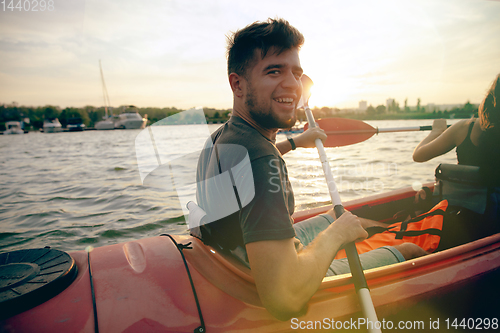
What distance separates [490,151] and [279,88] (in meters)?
2.10

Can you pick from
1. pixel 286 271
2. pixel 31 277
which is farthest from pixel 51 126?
pixel 286 271

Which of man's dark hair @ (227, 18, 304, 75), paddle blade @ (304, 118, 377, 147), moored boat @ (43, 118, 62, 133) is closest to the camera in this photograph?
man's dark hair @ (227, 18, 304, 75)

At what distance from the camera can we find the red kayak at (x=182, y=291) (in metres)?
1.12

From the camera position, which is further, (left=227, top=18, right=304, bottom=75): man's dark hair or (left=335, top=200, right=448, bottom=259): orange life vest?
(left=335, top=200, right=448, bottom=259): orange life vest

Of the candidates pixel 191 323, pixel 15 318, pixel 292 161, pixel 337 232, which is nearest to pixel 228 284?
pixel 191 323

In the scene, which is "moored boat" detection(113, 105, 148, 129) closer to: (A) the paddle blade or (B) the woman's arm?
(A) the paddle blade

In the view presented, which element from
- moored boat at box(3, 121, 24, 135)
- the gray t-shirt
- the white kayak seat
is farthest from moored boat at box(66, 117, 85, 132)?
the gray t-shirt

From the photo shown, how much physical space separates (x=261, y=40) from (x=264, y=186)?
80cm

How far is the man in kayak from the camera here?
1.09m

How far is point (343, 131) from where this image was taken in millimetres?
3559

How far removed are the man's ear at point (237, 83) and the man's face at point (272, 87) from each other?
44 millimetres

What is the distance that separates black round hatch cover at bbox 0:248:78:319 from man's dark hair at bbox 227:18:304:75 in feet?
4.40

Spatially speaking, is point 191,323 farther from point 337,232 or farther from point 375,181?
point 375,181

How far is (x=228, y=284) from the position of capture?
138 centimetres
